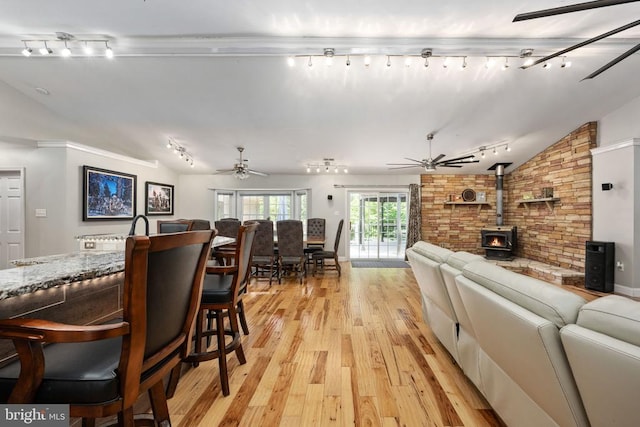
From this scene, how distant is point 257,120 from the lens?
443 cm

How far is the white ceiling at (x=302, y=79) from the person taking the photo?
2439 millimetres

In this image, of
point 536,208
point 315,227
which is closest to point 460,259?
point 315,227

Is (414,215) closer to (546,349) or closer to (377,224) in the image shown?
(377,224)

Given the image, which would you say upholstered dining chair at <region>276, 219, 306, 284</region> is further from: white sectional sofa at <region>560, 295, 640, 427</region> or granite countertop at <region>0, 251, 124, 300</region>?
white sectional sofa at <region>560, 295, 640, 427</region>

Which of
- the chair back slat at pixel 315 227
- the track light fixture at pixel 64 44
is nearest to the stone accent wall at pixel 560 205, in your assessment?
the chair back slat at pixel 315 227

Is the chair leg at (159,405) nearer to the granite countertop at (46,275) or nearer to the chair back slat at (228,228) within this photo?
the granite countertop at (46,275)

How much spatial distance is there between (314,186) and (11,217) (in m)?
5.82

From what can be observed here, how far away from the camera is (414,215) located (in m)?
7.12

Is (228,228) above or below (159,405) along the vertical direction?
above

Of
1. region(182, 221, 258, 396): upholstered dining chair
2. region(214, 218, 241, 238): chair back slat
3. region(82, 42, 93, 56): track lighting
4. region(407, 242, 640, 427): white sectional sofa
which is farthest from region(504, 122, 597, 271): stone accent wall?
region(82, 42, 93, 56): track lighting

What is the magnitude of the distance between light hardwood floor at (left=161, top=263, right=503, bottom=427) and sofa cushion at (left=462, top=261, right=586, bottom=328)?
0.83 m

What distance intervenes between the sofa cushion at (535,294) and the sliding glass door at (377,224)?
5843 millimetres

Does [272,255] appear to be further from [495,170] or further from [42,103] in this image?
[495,170]

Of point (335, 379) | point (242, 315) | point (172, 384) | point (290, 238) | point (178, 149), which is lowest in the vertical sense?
point (335, 379)
